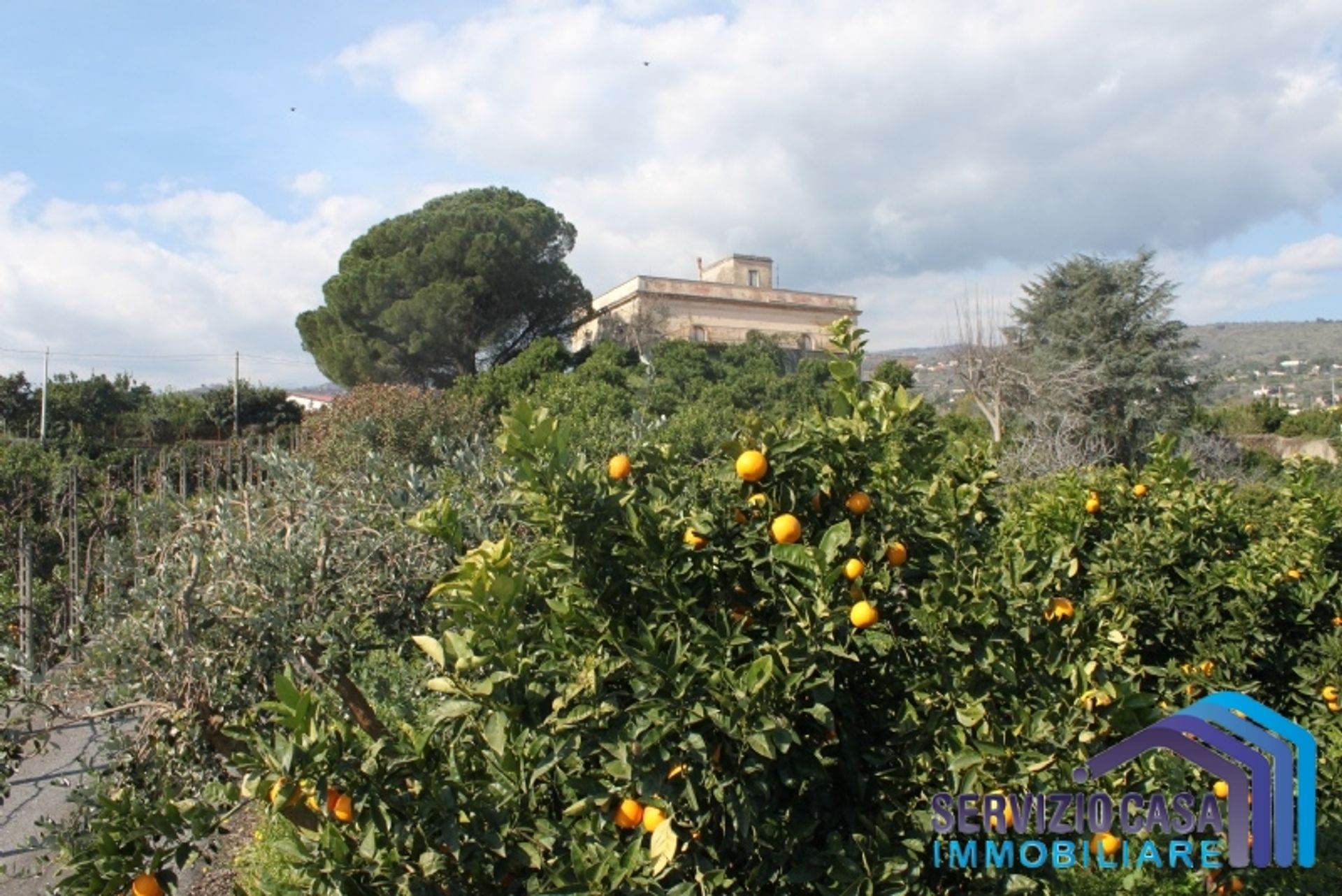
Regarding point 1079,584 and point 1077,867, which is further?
point 1079,584

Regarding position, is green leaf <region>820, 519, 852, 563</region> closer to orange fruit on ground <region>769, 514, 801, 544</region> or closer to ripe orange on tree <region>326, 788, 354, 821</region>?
orange fruit on ground <region>769, 514, 801, 544</region>

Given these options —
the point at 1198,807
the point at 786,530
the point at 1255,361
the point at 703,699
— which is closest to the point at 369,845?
the point at 703,699

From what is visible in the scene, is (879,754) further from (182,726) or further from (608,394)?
(608,394)

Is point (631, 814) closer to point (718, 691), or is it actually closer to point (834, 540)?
point (718, 691)

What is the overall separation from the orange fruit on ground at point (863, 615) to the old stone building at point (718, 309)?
94.3 feet

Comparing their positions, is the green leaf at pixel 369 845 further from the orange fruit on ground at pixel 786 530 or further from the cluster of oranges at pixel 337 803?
the orange fruit on ground at pixel 786 530

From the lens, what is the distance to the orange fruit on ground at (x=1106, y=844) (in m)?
2.08

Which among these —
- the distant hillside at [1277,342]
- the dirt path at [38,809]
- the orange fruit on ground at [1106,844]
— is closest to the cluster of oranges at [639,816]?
the orange fruit on ground at [1106,844]

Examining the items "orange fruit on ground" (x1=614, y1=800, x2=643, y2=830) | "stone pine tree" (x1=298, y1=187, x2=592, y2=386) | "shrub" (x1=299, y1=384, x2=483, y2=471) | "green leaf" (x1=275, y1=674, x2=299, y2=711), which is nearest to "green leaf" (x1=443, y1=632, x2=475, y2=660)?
"green leaf" (x1=275, y1=674, x2=299, y2=711)

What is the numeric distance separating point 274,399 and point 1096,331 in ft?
76.2

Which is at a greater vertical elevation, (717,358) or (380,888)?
(717,358)

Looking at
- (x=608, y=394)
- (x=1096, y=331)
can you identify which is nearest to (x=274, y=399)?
(x=608, y=394)

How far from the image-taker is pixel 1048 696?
6.37ft

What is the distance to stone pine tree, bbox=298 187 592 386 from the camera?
25484 millimetres
